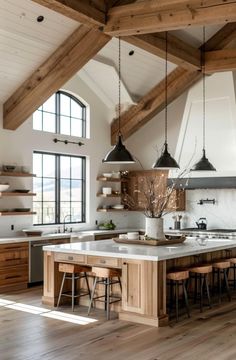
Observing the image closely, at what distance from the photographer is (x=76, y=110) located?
10445 millimetres

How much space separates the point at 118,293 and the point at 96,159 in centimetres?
449

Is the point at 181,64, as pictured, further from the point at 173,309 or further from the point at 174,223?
the point at 173,309

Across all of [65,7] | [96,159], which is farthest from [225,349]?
[96,159]

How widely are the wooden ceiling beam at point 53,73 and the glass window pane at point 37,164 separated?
0.90 meters

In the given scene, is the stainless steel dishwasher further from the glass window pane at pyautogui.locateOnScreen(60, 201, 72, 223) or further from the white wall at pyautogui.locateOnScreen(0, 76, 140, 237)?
the glass window pane at pyautogui.locateOnScreen(60, 201, 72, 223)

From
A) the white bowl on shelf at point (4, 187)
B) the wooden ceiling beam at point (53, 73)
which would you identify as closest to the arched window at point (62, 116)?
the wooden ceiling beam at point (53, 73)

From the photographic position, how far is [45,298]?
7.16 m

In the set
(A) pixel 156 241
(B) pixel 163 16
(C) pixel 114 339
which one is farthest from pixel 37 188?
(C) pixel 114 339

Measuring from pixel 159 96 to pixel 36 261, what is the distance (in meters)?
4.28

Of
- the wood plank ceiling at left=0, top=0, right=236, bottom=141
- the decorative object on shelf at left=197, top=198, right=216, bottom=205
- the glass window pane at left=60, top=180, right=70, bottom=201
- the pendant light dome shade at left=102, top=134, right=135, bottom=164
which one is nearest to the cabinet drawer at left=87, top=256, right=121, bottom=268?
the pendant light dome shade at left=102, top=134, right=135, bottom=164

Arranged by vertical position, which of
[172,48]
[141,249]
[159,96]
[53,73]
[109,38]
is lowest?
[141,249]

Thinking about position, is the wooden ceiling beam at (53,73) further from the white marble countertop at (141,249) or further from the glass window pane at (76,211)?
the white marble countertop at (141,249)

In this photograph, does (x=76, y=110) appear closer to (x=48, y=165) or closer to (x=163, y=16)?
(x=48, y=165)

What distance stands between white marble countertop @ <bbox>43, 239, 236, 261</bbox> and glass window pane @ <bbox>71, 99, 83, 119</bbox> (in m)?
3.72
